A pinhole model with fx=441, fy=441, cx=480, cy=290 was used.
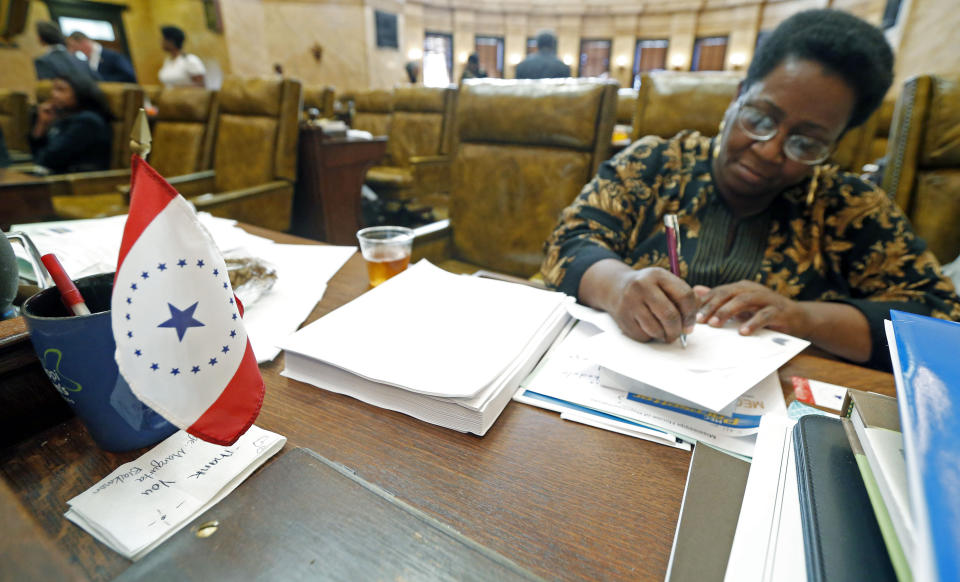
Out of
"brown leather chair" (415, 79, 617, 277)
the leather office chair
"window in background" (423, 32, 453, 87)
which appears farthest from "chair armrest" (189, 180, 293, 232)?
"window in background" (423, 32, 453, 87)

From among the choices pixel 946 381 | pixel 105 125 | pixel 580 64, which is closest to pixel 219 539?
pixel 946 381

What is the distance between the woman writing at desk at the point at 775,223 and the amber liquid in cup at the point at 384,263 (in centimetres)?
33

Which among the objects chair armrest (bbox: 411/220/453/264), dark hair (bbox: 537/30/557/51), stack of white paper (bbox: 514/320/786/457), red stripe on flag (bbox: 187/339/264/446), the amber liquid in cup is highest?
dark hair (bbox: 537/30/557/51)

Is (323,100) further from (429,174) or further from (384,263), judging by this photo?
(384,263)

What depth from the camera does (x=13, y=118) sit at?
11.4ft

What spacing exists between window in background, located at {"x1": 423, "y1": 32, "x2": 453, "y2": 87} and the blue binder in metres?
11.8

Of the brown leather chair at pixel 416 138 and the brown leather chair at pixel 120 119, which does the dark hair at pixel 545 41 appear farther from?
the brown leather chair at pixel 120 119

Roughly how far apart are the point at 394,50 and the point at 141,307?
1005cm

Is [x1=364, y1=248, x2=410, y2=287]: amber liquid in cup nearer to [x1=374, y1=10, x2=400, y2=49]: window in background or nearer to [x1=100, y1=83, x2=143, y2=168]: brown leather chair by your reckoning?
[x1=100, y1=83, x2=143, y2=168]: brown leather chair

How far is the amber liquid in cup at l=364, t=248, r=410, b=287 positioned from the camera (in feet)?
2.49

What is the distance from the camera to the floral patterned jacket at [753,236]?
34.6 inches

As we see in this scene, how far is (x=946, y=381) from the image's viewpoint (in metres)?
0.24

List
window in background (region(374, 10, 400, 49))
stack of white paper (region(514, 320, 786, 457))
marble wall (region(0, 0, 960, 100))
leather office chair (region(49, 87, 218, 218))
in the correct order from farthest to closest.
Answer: window in background (region(374, 10, 400, 49)) → marble wall (region(0, 0, 960, 100)) → leather office chair (region(49, 87, 218, 218)) → stack of white paper (region(514, 320, 786, 457))

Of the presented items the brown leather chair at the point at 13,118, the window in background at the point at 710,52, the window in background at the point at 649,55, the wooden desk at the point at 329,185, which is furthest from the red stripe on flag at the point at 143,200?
the window in background at the point at 710,52
